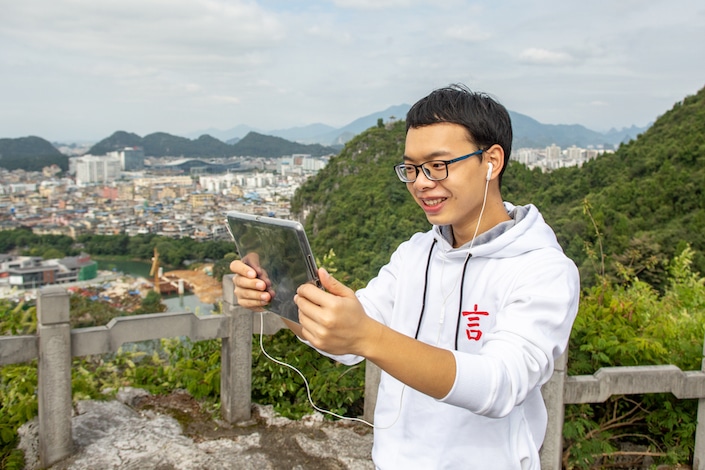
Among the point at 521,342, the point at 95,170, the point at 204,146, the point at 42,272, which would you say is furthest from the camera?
the point at 204,146

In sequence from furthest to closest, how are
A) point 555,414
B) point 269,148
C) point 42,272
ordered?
point 269,148, point 42,272, point 555,414

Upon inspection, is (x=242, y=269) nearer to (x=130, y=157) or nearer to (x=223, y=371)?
(x=223, y=371)

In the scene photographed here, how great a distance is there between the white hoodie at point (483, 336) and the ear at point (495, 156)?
0.14 m

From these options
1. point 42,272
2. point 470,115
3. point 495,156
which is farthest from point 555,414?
point 42,272

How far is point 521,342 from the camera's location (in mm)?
1069

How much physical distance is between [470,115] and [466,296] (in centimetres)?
42

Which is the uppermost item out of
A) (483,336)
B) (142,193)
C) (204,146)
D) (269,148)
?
(204,146)

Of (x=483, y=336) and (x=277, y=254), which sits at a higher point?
(x=277, y=254)

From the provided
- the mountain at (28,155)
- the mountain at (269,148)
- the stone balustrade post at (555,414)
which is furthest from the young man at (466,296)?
the mountain at (269,148)

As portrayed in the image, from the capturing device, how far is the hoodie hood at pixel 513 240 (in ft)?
4.17

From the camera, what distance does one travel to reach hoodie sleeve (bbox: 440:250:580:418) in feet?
3.22

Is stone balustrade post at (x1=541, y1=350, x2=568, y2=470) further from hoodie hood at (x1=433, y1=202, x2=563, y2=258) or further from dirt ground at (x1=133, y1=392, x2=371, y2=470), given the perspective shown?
hoodie hood at (x1=433, y1=202, x2=563, y2=258)

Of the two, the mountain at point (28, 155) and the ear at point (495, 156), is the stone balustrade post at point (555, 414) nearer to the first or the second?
the ear at point (495, 156)

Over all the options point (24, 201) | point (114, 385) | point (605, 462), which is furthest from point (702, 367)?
point (24, 201)
